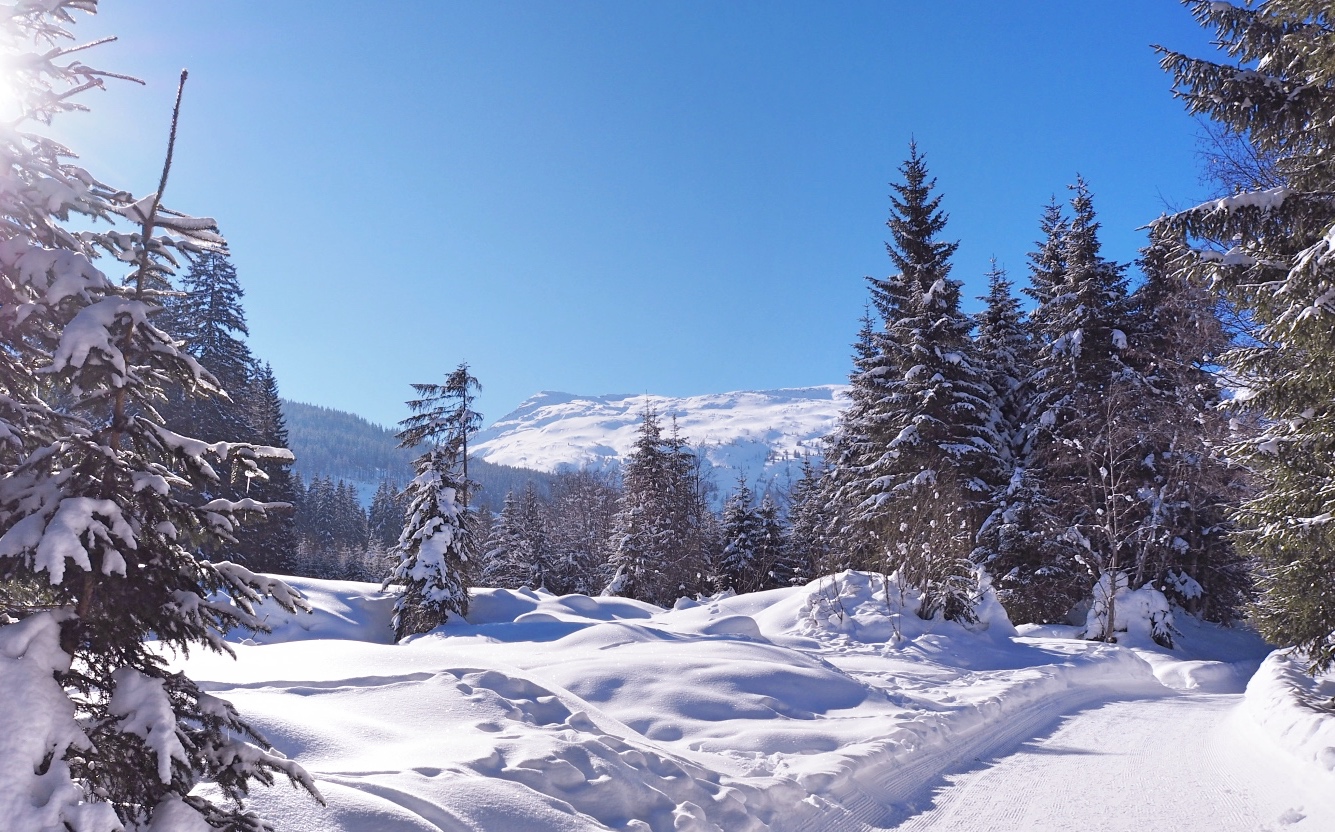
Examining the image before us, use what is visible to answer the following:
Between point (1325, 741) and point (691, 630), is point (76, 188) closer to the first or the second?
point (1325, 741)

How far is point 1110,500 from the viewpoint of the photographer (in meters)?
19.3

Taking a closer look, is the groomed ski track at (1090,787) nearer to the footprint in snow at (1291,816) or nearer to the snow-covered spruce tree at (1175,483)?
the footprint in snow at (1291,816)

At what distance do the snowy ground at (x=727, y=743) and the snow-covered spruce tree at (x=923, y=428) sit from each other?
5009 mm

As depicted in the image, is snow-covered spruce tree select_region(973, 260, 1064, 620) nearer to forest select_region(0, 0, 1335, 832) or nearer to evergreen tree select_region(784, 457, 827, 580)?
forest select_region(0, 0, 1335, 832)

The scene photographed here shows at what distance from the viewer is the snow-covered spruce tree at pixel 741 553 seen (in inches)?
1363

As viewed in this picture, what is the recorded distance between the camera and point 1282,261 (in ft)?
23.7

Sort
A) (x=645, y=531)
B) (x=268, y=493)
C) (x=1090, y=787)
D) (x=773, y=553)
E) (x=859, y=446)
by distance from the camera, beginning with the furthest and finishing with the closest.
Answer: (x=773, y=553)
(x=645, y=531)
(x=268, y=493)
(x=859, y=446)
(x=1090, y=787)

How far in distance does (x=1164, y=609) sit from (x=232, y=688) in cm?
2186

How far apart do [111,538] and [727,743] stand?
588 centimetres

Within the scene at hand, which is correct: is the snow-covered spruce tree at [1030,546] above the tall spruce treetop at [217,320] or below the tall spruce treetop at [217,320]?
below

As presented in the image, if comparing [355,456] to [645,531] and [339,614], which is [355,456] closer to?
[645,531]

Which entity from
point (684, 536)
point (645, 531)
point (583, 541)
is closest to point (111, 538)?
point (645, 531)

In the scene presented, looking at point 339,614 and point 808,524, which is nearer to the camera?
point 339,614

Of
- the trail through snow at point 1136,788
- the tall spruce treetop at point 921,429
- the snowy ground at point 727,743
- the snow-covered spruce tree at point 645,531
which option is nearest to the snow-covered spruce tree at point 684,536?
the snow-covered spruce tree at point 645,531
